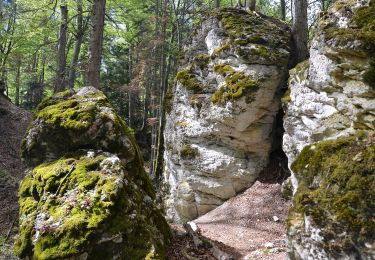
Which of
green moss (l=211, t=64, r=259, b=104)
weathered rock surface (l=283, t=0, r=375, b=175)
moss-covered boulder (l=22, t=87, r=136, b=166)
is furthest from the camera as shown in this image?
green moss (l=211, t=64, r=259, b=104)

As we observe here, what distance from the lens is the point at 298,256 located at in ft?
10.7

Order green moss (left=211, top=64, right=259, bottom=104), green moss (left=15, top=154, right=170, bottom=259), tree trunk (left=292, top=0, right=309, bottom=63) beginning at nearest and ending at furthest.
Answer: green moss (left=15, top=154, right=170, bottom=259), green moss (left=211, top=64, right=259, bottom=104), tree trunk (left=292, top=0, right=309, bottom=63)

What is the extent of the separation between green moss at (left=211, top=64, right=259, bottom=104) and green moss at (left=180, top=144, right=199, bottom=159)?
1.69 metres

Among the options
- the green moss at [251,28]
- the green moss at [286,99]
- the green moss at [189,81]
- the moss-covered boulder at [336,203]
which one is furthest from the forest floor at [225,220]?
the green moss at [251,28]

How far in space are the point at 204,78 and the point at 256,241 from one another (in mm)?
5519

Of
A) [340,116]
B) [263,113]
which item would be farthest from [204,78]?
[340,116]

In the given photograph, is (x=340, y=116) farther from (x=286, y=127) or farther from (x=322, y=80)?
(x=286, y=127)

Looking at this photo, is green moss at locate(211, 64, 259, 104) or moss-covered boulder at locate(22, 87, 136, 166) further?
green moss at locate(211, 64, 259, 104)

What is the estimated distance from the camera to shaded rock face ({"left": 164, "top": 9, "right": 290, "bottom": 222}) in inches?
389

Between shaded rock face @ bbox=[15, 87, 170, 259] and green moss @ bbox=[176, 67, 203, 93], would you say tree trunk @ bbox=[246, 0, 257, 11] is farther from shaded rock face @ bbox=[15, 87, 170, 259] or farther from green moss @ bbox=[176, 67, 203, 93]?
shaded rock face @ bbox=[15, 87, 170, 259]

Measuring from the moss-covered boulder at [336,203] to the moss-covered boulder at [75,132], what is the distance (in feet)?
9.44

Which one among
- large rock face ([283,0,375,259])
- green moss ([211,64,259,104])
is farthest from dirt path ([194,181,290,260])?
green moss ([211,64,259,104])

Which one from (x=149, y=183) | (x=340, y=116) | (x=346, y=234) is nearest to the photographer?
(x=346, y=234)

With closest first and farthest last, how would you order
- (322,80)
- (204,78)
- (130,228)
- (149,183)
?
Answer: (130,228)
(149,183)
(322,80)
(204,78)
